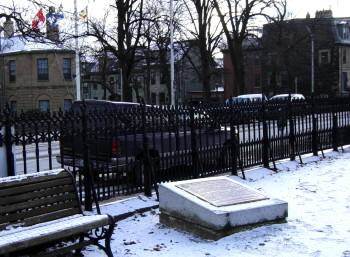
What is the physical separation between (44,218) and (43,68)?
5375 centimetres

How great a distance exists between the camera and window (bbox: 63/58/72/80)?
57625mm

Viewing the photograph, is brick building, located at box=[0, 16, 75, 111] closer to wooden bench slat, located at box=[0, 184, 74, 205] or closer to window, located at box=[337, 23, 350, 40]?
window, located at box=[337, 23, 350, 40]

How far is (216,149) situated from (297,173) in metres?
2.11

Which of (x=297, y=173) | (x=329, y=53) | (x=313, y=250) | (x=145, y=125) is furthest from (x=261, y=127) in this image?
(x=329, y=53)

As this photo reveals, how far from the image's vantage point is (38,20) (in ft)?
67.4

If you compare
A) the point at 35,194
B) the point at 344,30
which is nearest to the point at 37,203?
the point at 35,194

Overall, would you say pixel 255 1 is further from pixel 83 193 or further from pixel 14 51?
pixel 83 193

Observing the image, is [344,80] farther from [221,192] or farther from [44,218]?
[44,218]

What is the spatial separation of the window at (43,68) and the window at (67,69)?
67.4 inches

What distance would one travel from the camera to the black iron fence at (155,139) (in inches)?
306

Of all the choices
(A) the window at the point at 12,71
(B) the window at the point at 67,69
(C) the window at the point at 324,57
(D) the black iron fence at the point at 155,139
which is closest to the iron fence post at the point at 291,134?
(D) the black iron fence at the point at 155,139

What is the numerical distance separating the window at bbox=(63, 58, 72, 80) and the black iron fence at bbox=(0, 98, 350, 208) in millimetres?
44540

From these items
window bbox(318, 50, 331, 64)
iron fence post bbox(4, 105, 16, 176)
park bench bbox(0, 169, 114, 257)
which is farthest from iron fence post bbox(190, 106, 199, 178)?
window bbox(318, 50, 331, 64)

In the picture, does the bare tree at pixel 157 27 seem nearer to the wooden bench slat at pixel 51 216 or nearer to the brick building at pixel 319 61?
the brick building at pixel 319 61
